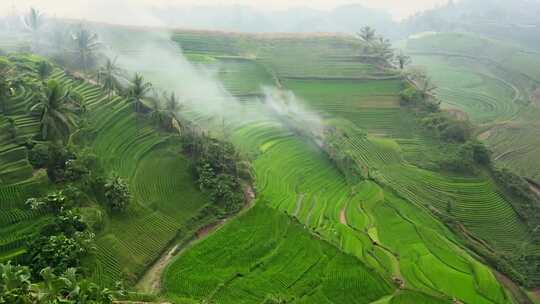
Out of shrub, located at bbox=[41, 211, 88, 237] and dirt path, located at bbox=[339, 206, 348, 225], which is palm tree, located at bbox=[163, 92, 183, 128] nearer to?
shrub, located at bbox=[41, 211, 88, 237]

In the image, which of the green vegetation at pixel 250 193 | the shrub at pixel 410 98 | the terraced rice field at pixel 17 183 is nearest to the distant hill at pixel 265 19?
the shrub at pixel 410 98

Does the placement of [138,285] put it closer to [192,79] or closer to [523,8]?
[192,79]

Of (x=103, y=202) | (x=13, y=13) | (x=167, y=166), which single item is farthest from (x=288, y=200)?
(x=13, y=13)

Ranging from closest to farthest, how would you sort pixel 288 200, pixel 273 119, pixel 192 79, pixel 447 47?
pixel 288 200 < pixel 273 119 < pixel 192 79 < pixel 447 47

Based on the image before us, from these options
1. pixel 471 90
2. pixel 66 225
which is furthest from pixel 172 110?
pixel 471 90

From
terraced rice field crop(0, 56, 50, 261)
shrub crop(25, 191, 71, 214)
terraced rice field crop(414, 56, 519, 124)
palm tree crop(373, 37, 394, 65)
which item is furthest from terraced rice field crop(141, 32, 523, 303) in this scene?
terraced rice field crop(414, 56, 519, 124)

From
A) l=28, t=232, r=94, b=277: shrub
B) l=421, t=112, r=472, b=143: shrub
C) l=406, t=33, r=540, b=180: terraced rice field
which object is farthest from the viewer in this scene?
l=406, t=33, r=540, b=180: terraced rice field
